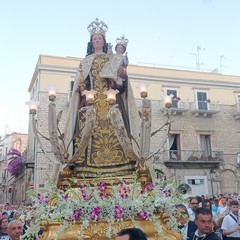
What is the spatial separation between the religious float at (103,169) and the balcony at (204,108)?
758 inches

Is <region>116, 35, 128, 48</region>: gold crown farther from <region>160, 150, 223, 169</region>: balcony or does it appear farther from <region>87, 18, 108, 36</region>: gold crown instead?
<region>160, 150, 223, 169</region>: balcony

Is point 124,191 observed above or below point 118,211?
above

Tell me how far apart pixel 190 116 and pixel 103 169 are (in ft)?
66.6

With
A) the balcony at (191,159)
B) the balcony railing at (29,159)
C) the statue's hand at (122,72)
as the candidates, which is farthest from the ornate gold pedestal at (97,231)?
the balcony railing at (29,159)

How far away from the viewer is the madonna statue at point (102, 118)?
5.80m

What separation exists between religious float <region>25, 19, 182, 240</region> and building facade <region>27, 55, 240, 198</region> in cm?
1633

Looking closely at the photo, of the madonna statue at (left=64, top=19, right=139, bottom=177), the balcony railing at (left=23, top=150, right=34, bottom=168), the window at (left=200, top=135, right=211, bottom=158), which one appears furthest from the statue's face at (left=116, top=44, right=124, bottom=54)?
the window at (left=200, top=135, right=211, bottom=158)

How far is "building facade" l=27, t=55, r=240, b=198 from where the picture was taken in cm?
2342

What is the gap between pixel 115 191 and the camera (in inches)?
182

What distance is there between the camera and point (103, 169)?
5898 millimetres

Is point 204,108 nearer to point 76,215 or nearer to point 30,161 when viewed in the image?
point 30,161

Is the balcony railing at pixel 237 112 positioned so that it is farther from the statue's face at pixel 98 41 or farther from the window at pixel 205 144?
the statue's face at pixel 98 41

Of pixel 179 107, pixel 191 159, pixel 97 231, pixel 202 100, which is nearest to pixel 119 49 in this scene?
pixel 97 231

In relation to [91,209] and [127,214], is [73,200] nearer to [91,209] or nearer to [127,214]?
[91,209]
